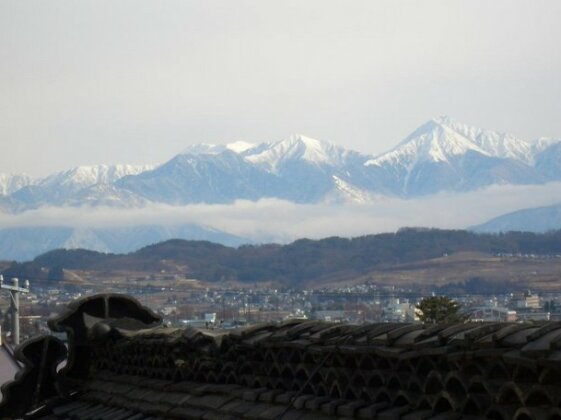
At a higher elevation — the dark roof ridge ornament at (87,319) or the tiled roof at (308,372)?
the dark roof ridge ornament at (87,319)

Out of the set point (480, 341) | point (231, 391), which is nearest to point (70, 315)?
point (231, 391)

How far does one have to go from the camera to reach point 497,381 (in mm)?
7531

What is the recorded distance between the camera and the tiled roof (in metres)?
7.47

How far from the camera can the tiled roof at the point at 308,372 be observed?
24.5 ft

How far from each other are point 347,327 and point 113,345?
20.8 ft

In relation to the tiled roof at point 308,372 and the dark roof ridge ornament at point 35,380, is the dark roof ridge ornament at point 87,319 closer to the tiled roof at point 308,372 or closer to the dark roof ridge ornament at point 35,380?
the tiled roof at point 308,372

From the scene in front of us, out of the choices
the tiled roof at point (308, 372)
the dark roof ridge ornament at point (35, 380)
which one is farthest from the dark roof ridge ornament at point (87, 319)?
the dark roof ridge ornament at point (35, 380)

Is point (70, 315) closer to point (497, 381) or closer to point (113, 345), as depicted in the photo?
point (113, 345)

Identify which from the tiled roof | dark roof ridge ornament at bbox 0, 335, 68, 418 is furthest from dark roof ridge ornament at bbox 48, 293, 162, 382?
dark roof ridge ornament at bbox 0, 335, 68, 418

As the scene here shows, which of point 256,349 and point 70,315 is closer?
point 256,349

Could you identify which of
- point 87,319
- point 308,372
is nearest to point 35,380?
point 87,319

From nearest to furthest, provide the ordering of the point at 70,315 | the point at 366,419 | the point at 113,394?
1. the point at 366,419
2. the point at 113,394
3. the point at 70,315

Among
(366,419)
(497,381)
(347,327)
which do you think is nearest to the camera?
(497,381)

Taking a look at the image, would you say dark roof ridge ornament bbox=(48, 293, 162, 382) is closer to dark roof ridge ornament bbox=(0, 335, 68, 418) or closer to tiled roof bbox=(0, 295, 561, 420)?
tiled roof bbox=(0, 295, 561, 420)
